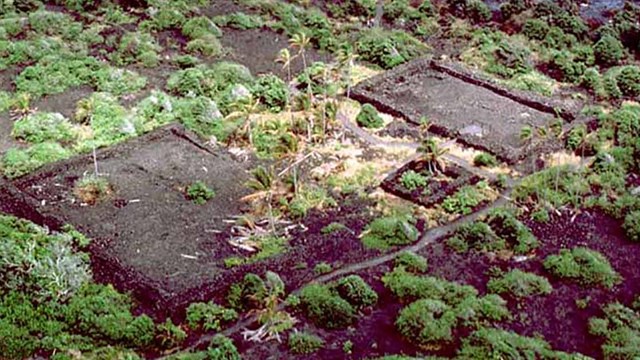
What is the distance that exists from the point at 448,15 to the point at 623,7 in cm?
781

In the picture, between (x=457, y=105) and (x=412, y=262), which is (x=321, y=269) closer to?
(x=412, y=262)

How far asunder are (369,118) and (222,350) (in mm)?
12506

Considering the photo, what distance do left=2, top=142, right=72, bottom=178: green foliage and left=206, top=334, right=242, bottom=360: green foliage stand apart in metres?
10.2

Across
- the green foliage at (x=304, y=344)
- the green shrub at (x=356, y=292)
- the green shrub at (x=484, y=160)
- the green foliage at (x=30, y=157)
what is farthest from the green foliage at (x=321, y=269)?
the green foliage at (x=30, y=157)

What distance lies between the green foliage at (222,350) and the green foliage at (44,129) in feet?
37.6

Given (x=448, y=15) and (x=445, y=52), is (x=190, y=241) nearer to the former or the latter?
(x=445, y=52)

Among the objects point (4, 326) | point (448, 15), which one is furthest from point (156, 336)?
Answer: point (448, 15)

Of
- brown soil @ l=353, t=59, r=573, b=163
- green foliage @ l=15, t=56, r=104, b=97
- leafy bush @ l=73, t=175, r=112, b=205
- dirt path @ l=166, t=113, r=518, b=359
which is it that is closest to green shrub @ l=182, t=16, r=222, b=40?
green foliage @ l=15, t=56, r=104, b=97

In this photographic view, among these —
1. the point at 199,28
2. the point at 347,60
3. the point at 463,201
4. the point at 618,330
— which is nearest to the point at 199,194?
the point at 463,201

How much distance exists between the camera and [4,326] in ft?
69.2

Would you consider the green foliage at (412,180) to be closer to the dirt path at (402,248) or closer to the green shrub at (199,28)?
the dirt path at (402,248)

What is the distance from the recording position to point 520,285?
22.8 m

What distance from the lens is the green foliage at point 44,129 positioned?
96.4 feet

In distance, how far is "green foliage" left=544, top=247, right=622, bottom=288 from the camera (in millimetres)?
23375
